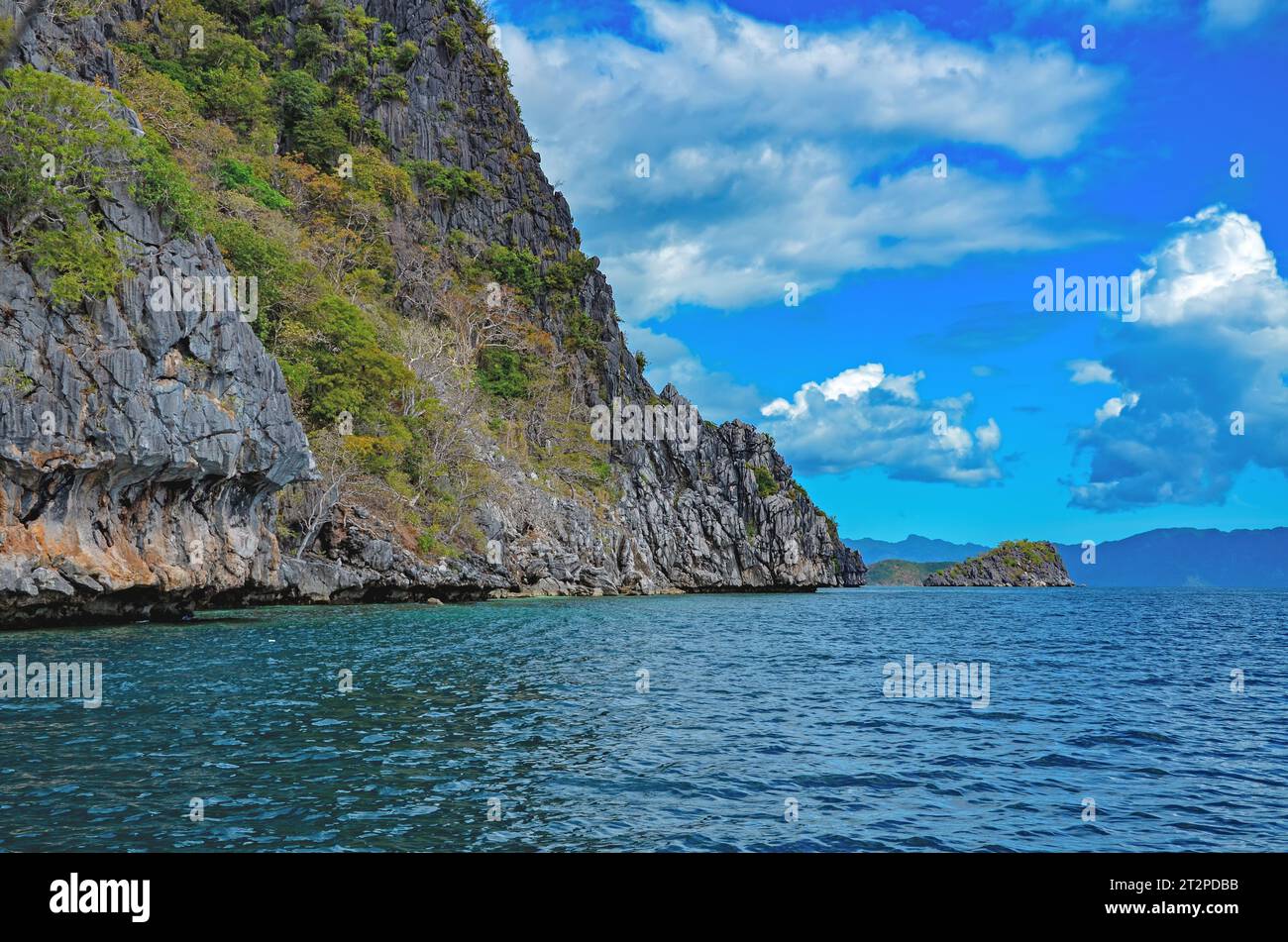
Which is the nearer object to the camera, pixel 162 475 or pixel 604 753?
pixel 604 753

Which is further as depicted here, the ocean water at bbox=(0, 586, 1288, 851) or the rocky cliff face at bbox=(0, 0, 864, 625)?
the rocky cliff face at bbox=(0, 0, 864, 625)

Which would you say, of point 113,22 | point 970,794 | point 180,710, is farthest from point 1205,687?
point 113,22

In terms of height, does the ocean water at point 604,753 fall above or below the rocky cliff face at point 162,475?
below

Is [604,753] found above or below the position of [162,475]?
below

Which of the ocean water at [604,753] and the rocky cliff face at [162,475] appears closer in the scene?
the ocean water at [604,753]

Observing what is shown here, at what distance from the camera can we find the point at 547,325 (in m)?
96.8

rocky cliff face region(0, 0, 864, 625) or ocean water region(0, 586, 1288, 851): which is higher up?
rocky cliff face region(0, 0, 864, 625)

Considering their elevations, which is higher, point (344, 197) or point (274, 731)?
point (344, 197)

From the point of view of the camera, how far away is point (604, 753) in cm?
1547

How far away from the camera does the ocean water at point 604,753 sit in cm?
1104

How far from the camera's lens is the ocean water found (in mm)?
11039

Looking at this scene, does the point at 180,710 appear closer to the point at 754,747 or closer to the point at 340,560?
the point at 754,747
